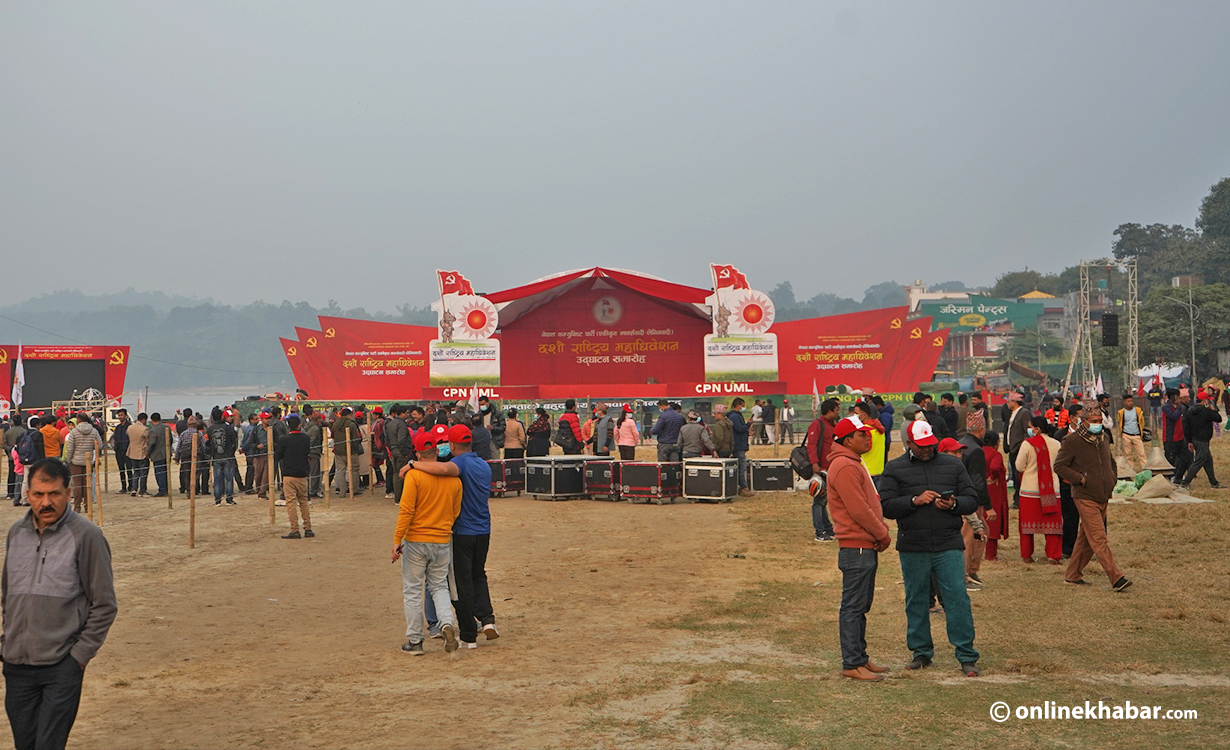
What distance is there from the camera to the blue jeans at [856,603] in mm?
6578

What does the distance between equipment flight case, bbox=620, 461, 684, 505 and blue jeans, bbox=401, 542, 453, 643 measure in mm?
10450

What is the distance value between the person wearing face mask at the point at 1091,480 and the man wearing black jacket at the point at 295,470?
9.53 meters

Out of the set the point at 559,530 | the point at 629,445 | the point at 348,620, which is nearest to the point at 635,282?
the point at 629,445

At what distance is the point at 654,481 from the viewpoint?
1817cm

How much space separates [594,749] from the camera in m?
5.32

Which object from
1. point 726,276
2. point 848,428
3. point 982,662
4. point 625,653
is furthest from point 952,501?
point 726,276

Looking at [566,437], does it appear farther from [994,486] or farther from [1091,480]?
[1091,480]

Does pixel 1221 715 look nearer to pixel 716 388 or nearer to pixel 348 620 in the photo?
pixel 348 620

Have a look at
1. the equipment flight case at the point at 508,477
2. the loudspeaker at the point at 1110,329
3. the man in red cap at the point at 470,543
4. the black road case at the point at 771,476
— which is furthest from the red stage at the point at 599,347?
the man in red cap at the point at 470,543

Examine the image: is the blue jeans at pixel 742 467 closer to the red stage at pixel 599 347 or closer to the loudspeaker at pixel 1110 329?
the red stage at pixel 599 347

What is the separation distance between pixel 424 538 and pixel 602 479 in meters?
11.3

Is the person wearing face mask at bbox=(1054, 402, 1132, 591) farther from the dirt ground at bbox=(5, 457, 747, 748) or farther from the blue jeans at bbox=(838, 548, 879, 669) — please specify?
the blue jeans at bbox=(838, 548, 879, 669)

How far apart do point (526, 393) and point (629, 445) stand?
800 inches

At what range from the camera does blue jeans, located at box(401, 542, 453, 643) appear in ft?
25.3
